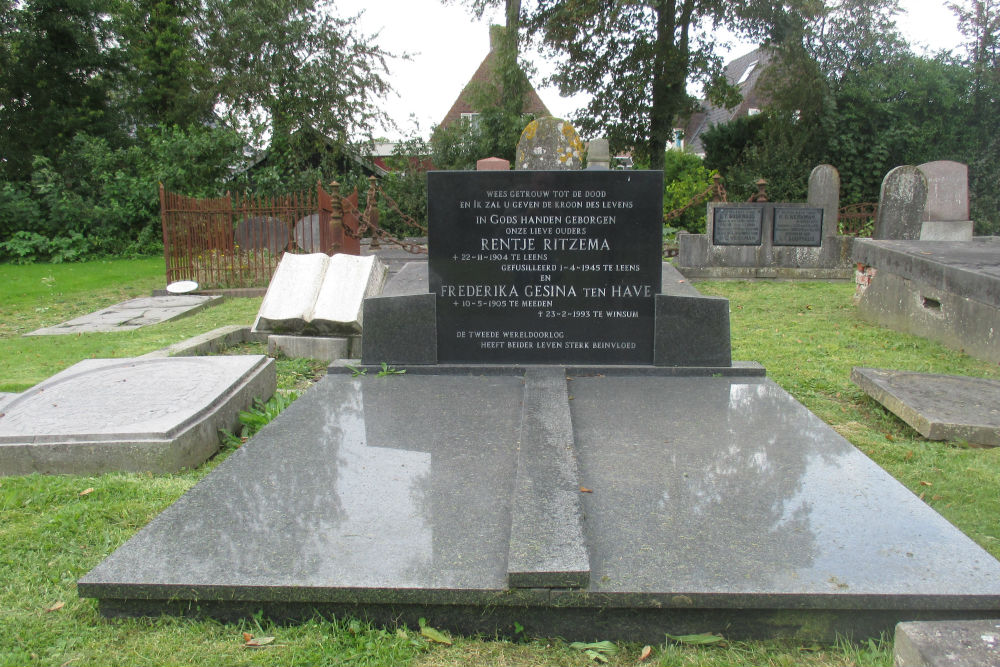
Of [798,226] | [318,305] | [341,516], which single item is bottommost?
[341,516]

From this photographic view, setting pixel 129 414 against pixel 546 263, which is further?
pixel 546 263

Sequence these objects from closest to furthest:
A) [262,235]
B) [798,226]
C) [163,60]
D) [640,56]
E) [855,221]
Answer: [798,226], [262,235], [855,221], [640,56], [163,60]

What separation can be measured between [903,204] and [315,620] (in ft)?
30.9

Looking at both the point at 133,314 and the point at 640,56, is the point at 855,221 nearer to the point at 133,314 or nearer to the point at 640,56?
the point at 640,56

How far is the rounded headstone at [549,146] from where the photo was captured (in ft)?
28.7

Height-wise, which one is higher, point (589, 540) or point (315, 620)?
point (589, 540)

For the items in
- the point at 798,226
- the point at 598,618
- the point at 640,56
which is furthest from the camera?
the point at 640,56

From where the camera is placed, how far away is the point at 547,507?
2.59 metres

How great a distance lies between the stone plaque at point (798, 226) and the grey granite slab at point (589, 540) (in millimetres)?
8714

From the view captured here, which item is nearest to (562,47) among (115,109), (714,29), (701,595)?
Result: (714,29)

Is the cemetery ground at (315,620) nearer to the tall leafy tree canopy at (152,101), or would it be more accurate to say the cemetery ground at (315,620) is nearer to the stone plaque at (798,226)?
the stone plaque at (798,226)

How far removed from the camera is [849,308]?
28.7 ft

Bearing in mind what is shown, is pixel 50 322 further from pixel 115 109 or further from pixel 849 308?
pixel 115 109

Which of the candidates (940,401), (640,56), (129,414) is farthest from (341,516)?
(640,56)
